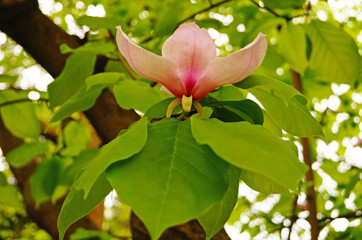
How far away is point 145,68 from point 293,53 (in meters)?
0.73

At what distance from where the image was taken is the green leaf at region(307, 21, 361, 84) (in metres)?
0.95

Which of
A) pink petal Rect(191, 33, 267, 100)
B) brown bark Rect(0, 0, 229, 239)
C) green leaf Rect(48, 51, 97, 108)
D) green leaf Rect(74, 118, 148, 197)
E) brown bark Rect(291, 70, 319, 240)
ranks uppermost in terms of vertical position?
pink petal Rect(191, 33, 267, 100)

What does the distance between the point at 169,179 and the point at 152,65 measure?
0.50ft

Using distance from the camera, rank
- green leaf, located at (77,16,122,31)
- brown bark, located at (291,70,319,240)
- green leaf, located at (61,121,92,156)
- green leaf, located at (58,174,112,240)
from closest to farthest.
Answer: green leaf, located at (58,174,112,240) < green leaf, located at (77,16,122,31) < brown bark, located at (291,70,319,240) < green leaf, located at (61,121,92,156)

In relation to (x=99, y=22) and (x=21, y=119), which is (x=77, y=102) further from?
(x=21, y=119)

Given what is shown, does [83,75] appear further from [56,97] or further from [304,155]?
[304,155]

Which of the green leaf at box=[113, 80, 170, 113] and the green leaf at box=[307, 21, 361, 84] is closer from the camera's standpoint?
the green leaf at box=[113, 80, 170, 113]

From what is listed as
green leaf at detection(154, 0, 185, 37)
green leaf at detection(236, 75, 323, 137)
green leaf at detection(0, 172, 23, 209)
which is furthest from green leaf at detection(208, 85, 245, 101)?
green leaf at detection(0, 172, 23, 209)

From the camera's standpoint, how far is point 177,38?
46 centimetres

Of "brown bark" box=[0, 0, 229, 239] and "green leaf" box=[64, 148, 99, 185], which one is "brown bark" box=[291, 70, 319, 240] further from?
"green leaf" box=[64, 148, 99, 185]

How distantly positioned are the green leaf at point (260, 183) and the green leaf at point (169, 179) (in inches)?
4.8

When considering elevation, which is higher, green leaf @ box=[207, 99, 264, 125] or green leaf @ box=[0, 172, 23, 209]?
green leaf @ box=[207, 99, 264, 125]

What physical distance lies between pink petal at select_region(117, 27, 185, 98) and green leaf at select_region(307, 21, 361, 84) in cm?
63

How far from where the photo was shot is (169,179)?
0.33 metres
